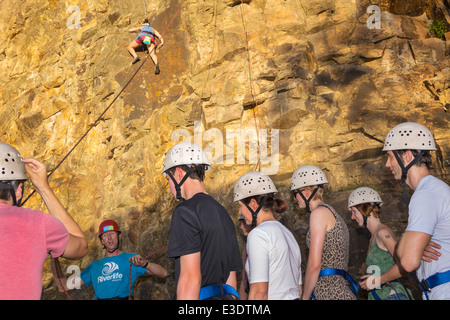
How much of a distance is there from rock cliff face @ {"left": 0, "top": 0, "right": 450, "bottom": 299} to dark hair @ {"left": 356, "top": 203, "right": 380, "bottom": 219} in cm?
109

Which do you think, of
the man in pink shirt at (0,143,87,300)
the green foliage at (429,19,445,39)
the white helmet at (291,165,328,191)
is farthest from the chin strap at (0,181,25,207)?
the green foliage at (429,19,445,39)

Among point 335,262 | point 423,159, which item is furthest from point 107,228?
point 423,159

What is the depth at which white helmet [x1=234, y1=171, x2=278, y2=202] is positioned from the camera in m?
4.49

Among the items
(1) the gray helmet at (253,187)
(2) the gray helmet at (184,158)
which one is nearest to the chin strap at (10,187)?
(2) the gray helmet at (184,158)

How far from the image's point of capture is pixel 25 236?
2.81m

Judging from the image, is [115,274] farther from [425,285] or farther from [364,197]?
[425,285]

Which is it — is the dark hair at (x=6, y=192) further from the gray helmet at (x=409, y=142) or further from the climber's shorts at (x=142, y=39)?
the climber's shorts at (x=142, y=39)

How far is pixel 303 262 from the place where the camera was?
666 cm

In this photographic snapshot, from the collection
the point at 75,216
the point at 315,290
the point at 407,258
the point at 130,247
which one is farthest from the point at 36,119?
the point at 407,258

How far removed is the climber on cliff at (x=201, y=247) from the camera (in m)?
3.16

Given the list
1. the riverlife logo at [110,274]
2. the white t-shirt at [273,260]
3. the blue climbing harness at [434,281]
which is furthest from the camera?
the riverlife logo at [110,274]

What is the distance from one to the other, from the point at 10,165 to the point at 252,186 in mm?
2361
